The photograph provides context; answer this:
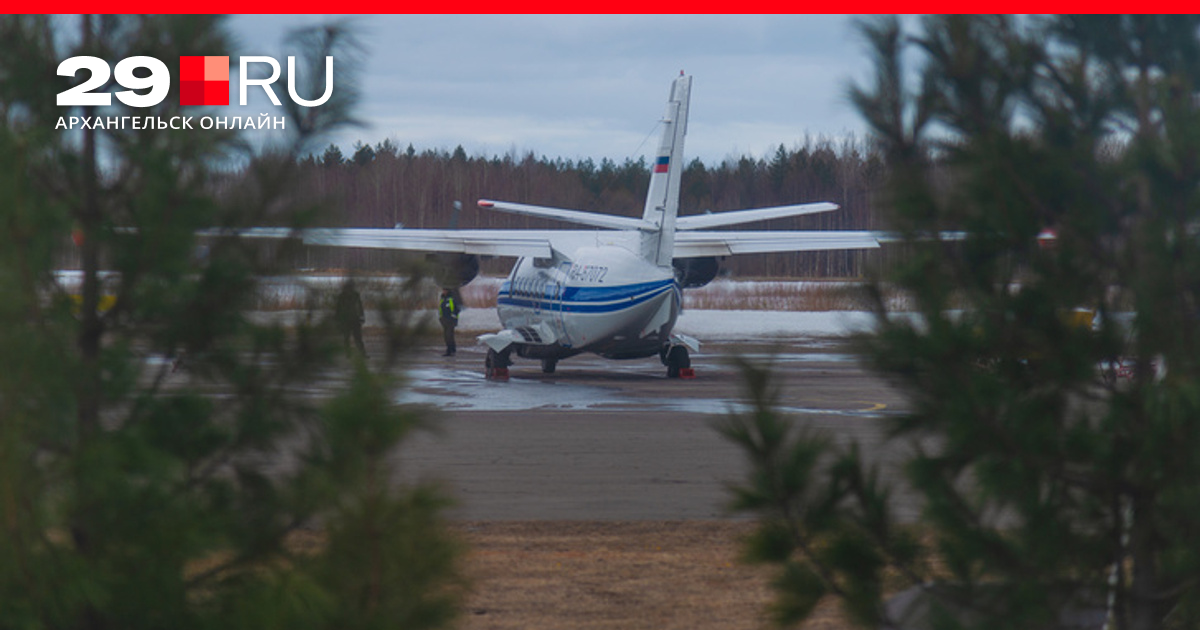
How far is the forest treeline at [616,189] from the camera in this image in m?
68.8

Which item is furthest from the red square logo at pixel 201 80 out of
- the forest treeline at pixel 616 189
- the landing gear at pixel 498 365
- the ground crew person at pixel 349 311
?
the forest treeline at pixel 616 189

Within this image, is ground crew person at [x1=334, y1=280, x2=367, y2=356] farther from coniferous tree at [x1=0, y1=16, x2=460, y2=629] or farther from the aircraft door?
the aircraft door

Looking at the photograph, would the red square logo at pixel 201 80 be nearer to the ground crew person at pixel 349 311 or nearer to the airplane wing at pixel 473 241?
the ground crew person at pixel 349 311

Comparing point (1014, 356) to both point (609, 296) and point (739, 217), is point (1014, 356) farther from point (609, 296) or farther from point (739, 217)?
point (739, 217)

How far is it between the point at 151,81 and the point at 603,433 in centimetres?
1183

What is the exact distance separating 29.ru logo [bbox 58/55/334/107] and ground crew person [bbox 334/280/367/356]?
1.90 feet

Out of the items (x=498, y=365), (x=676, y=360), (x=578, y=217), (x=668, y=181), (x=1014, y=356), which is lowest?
(x=498, y=365)

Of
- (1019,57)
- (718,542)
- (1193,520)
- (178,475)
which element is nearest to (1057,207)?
(1019,57)

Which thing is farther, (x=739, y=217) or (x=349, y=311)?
(x=739, y=217)

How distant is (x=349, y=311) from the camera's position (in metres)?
3.39

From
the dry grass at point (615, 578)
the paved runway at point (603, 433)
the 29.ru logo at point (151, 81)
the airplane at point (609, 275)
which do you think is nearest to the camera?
the 29.ru logo at point (151, 81)

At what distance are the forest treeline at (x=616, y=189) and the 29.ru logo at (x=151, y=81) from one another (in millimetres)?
55625

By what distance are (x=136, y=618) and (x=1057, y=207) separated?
268cm

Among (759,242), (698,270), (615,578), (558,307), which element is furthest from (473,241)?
(615,578)
